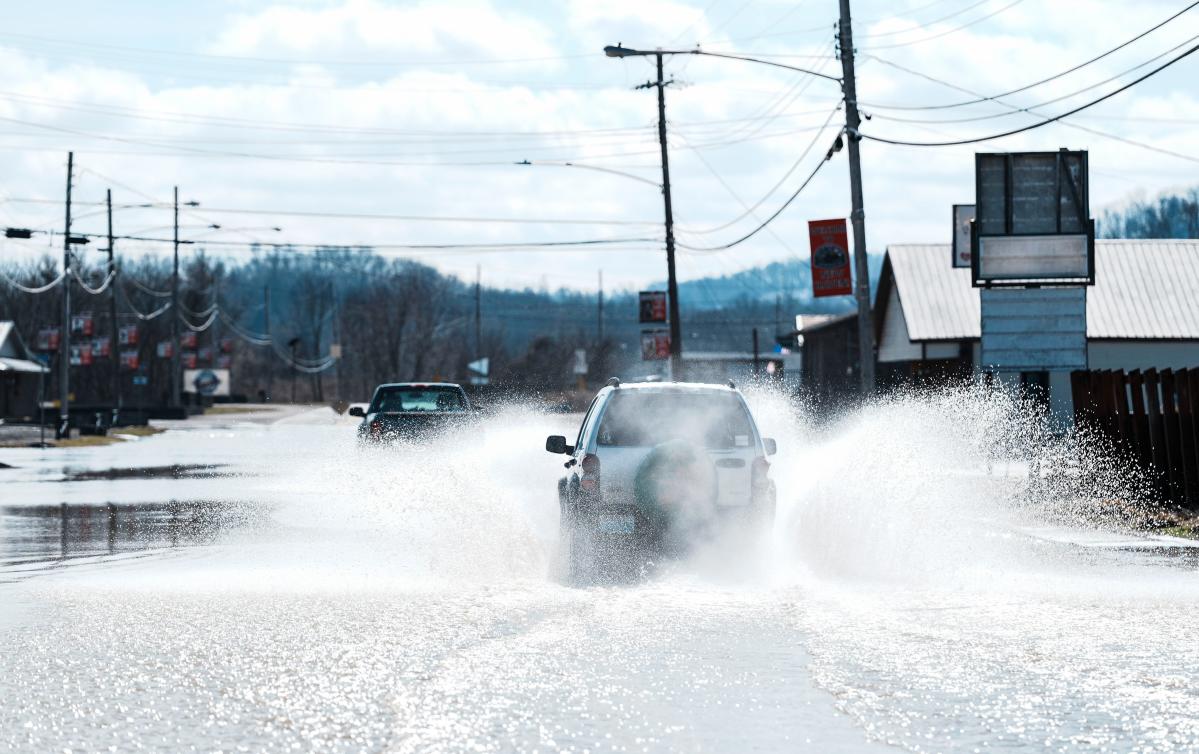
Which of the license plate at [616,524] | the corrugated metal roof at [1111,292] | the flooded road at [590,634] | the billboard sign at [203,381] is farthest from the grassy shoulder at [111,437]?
the billboard sign at [203,381]

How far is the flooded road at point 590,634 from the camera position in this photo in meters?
7.57

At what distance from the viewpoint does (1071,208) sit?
106 ft

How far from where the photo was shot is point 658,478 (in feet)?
46.0

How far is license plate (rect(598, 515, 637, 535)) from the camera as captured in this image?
46.2 feet

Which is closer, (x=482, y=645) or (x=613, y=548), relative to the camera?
(x=482, y=645)

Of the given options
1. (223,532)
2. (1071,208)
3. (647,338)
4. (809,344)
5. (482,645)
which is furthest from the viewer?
(809,344)

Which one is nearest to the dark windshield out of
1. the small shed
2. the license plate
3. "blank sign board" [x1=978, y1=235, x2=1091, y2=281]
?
"blank sign board" [x1=978, y1=235, x2=1091, y2=281]

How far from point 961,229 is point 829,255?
395 inches

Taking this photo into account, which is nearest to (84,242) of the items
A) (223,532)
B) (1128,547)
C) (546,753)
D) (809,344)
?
(809,344)

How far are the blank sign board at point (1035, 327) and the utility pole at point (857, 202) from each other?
234 centimetres

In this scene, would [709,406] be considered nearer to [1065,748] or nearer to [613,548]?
[613,548]

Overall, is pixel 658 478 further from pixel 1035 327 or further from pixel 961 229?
pixel 961 229

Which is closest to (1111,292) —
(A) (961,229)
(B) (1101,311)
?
(B) (1101,311)

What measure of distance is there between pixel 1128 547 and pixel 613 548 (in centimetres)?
641
